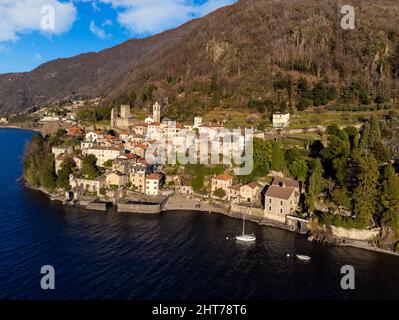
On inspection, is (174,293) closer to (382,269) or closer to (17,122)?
(382,269)

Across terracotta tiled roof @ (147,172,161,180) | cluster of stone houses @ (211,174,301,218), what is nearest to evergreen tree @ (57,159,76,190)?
terracotta tiled roof @ (147,172,161,180)

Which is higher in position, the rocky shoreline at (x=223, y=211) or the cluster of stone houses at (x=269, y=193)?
the cluster of stone houses at (x=269, y=193)

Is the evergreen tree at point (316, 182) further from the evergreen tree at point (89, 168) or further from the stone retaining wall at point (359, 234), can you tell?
the evergreen tree at point (89, 168)

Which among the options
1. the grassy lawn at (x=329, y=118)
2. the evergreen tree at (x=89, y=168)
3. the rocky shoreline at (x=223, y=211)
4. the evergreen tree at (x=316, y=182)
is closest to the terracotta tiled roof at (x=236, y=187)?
the rocky shoreline at (x=223, y=211)

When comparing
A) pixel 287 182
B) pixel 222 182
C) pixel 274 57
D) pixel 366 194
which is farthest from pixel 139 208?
pixel 274 57

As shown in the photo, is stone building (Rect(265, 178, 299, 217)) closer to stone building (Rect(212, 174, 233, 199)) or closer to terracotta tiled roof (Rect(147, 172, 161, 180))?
stone building (Rect(212, 174, 233, 199))

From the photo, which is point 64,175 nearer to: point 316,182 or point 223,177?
point 223,177
